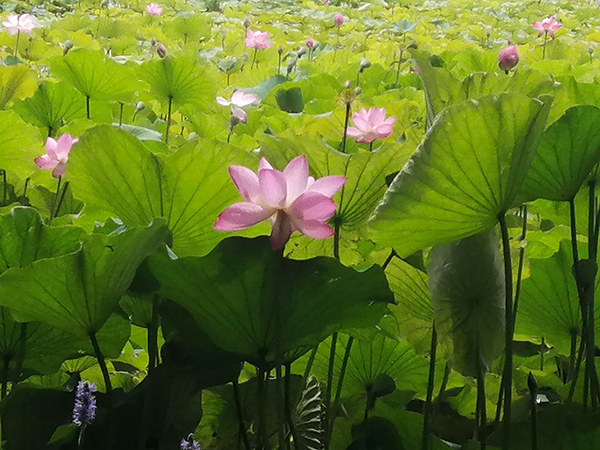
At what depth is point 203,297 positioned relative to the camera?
→ 39 cm

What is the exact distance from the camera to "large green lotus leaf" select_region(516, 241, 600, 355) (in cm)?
55

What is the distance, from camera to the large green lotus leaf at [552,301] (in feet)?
1.81

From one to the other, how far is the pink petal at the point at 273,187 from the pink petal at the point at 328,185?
2 cm

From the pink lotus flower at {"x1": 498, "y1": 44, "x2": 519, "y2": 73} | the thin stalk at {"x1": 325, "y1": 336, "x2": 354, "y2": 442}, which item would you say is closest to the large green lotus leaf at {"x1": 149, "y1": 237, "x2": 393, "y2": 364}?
the thin stalk at {"x1": 325, "y1": 336, "x2": 354, "y2": 442}

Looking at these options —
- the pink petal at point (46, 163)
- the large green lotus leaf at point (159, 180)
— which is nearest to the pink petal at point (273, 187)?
the large green lotus leaf at point (159, 180)

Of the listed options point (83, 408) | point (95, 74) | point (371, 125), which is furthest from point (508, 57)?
point (95, 74)

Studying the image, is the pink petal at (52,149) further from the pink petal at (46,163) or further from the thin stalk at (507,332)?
the thin stalk at (507,332)

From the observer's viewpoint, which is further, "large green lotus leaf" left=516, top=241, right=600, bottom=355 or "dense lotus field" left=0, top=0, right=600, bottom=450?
"large green lotus leaf" left=516, top=241, right=600, bottom=355

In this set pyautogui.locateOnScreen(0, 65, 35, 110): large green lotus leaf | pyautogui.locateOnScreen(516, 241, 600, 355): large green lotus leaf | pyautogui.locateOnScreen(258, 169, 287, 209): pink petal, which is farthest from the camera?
pyautogui.locateOnScreen(0, 65, 35, 110): large green lotus leaf

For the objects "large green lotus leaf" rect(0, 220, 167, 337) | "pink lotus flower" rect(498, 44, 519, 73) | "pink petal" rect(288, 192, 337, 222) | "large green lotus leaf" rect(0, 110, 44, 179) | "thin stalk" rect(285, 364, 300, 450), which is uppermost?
"pink lotus flower" rect(498, 44, 519, 73)

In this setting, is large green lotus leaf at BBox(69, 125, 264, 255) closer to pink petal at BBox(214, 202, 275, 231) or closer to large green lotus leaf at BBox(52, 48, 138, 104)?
pink petal at BBox(214, 202, 275, 231)

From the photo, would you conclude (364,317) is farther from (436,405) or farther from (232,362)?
(436,405)

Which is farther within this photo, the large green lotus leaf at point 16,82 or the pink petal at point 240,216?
the large green lotus leaf at point 16,82

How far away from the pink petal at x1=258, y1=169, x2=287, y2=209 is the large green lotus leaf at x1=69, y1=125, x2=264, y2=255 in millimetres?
115
